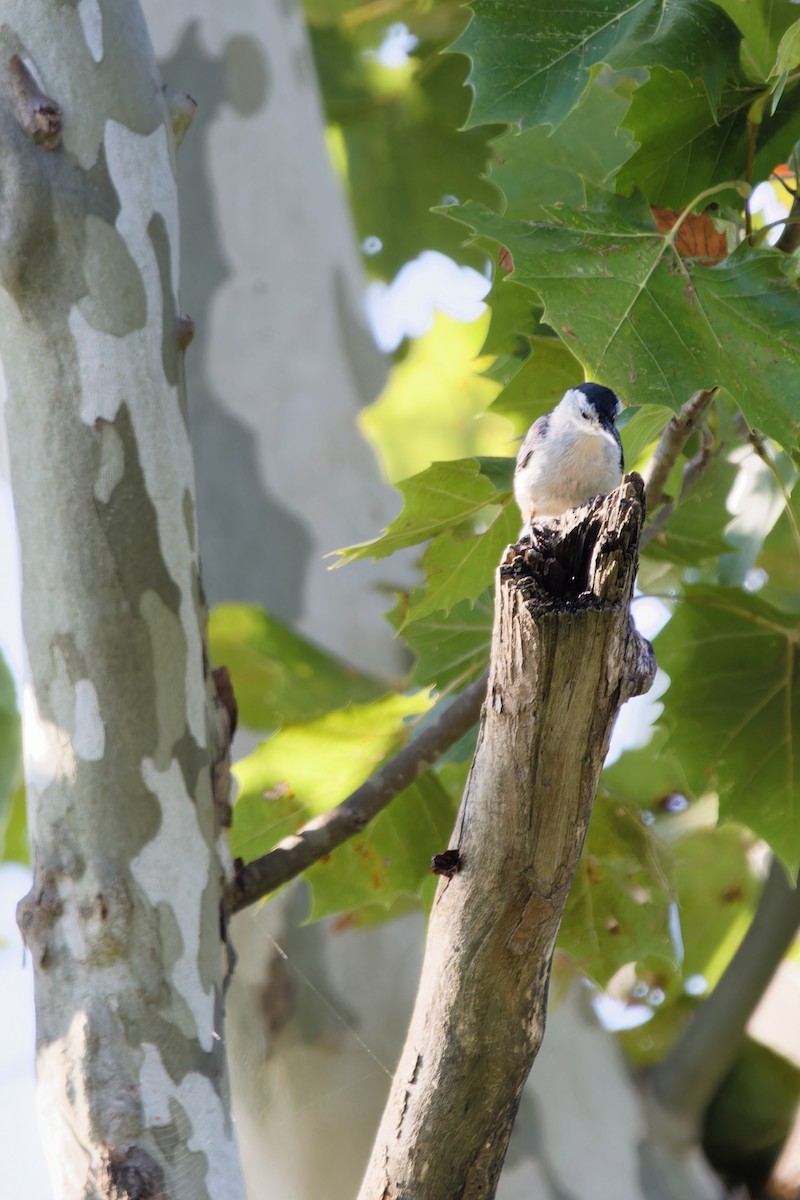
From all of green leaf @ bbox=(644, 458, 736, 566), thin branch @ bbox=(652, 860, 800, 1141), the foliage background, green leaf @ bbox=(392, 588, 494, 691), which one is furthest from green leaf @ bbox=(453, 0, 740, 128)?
thin branch @ bbox=(652, 860, 800, 1141)

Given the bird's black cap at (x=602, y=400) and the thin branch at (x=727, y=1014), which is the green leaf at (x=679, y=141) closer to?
the bird's black cap at (x=602, y=400)

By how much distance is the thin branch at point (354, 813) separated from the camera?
2.00m

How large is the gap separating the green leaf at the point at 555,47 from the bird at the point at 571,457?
0.45 meters

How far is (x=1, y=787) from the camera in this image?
14.1 ft

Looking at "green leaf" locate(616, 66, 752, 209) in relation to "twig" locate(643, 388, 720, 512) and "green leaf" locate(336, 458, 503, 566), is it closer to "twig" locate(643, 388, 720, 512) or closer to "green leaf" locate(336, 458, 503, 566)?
"twig" locate(643, 388, 720, 512)

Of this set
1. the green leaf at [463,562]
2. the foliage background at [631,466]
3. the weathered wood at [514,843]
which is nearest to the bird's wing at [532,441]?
the foliage background at [631,466]

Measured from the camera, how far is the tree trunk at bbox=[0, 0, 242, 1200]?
173 cm

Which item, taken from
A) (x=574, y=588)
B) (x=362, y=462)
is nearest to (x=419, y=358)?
(x=362, y=462)

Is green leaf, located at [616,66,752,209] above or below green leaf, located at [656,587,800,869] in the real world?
above

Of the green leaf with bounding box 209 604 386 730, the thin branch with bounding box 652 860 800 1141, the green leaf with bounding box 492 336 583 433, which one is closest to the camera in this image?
the green leaf with bounding box 492 336 583 433

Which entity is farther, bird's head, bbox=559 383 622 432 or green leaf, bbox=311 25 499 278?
green leaf, bbox=311 25 499 278

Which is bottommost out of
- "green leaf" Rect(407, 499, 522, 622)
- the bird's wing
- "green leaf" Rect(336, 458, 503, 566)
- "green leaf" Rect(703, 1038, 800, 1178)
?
"green leaf" Rect(703, 1038, 800, 1178)

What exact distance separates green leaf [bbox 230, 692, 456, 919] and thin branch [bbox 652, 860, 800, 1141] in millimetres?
857

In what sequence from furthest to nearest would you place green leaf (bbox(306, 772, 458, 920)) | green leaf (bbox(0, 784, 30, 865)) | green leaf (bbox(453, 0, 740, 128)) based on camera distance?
green leaf (bbox(0, 784, 30, 865)), green leaf (bbox(306, 772, 458, 920)), green leaf (bbox(453, 0, 740, 128))
